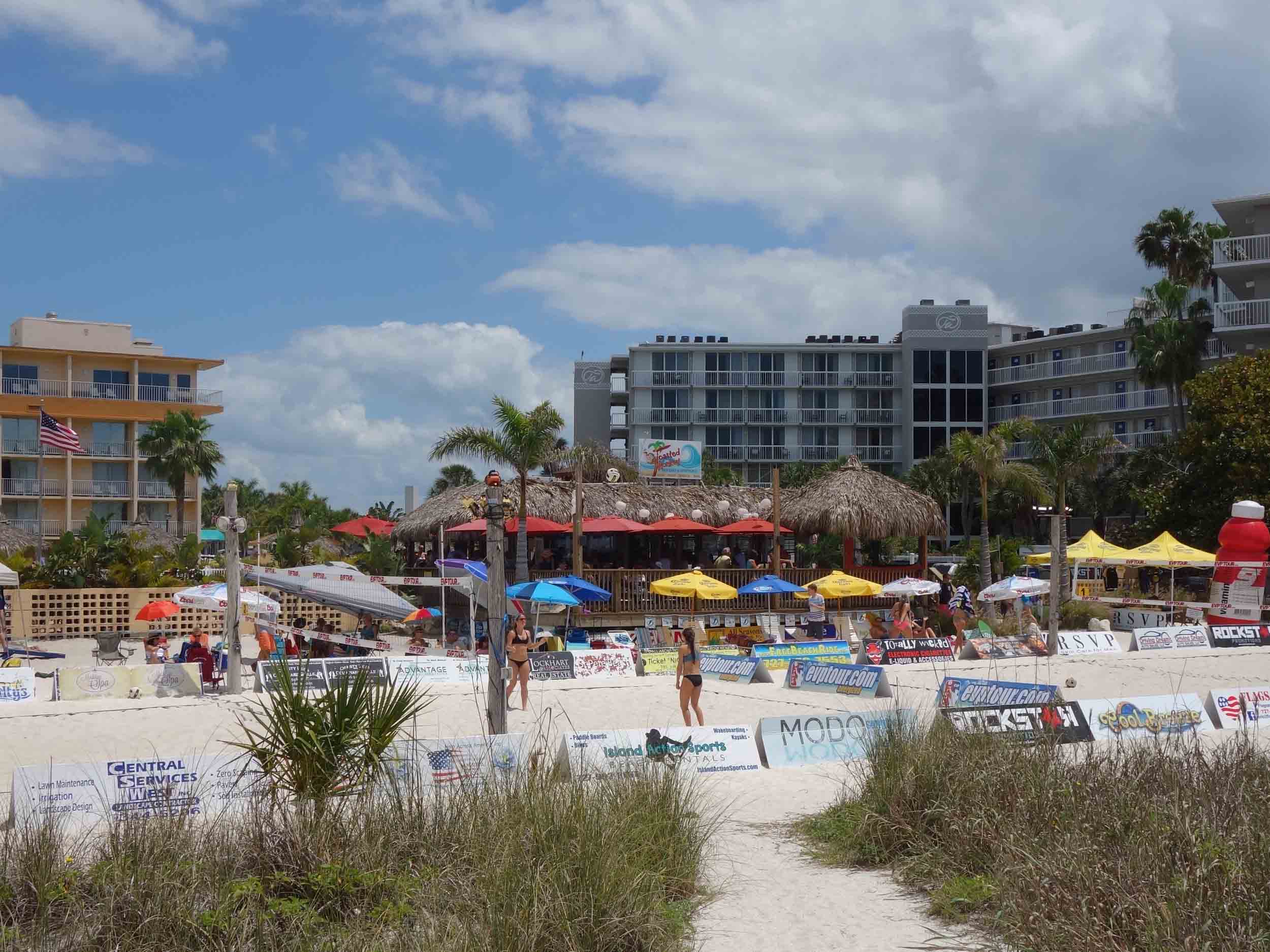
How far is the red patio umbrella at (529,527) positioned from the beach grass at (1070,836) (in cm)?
2138

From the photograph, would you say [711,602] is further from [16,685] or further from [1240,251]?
[1240,251]

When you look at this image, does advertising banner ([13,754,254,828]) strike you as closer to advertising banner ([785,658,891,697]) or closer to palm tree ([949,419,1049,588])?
advertising banner ([785,658,891,697])

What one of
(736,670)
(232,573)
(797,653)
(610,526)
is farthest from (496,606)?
(610,526)

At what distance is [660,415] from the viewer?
209 feet

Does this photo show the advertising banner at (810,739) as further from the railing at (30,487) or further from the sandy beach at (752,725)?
the railing at (30,487)

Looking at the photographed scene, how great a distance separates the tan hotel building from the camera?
4766 centimetres

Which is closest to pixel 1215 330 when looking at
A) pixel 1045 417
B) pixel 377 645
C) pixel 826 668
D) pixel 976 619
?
pixel 1045 417

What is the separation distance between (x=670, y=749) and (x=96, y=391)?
4601 centimetres

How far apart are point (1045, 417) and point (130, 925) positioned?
5831cm

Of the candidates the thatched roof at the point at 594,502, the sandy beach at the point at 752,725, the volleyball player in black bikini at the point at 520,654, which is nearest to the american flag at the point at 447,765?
the sandy beach at the point at 752,725

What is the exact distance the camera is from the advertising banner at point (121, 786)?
7.86 meters

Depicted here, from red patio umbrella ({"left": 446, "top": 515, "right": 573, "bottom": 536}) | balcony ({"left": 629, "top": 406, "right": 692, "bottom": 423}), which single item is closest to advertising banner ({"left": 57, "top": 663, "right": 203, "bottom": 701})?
red patio umbrella ({"left": 446, "top": 515, "right": 573, "bottom": 536})

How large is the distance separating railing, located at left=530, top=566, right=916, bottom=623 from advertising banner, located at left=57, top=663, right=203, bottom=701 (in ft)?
38.2

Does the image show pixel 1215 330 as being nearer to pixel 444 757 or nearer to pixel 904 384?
pixel 904 384
